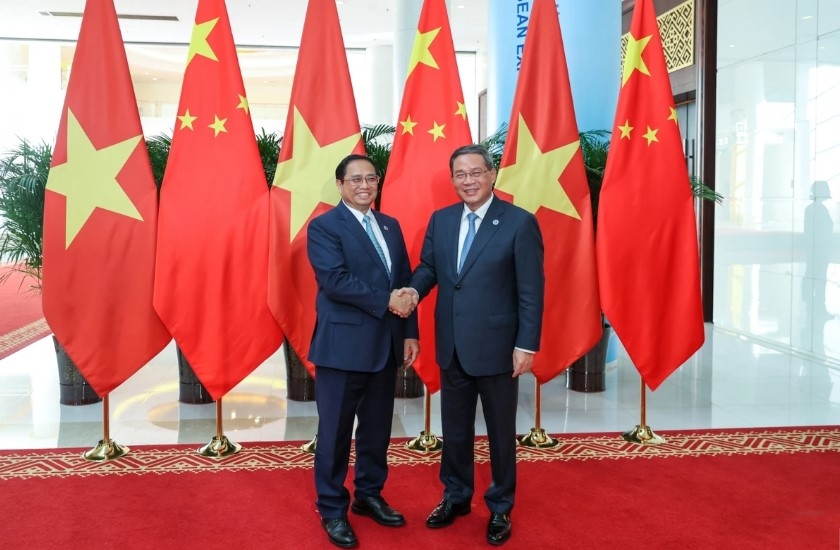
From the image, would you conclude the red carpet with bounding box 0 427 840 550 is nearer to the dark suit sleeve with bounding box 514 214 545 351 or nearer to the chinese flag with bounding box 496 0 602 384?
the chinese flag with bounding box 496 0 602 384

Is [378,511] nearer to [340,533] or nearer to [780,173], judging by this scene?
[340,533]

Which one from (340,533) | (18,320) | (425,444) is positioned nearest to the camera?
(340,533)

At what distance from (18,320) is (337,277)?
6704 millimetres

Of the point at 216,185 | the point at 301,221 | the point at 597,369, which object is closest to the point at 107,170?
the point at 216,185

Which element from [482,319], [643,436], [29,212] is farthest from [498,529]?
[29,212]

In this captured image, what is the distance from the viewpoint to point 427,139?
3.94 metres

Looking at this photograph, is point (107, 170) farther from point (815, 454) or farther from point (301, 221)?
point (815, 454)

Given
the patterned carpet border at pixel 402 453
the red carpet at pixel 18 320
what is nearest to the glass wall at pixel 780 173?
the patterned carpet border at pixel 402 453

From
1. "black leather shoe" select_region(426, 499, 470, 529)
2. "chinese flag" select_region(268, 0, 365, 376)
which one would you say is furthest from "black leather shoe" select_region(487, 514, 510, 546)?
"chinese flag" select_region(268, 0, 365, 376)

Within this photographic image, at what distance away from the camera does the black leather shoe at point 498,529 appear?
2.74m

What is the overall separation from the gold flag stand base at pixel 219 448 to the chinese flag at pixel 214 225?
0.77 ft

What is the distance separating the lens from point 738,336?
730 centimetres

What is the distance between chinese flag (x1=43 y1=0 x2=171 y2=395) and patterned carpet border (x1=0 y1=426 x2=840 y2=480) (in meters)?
0.39

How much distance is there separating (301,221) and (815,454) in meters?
2.70
